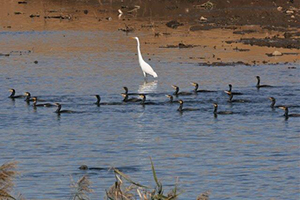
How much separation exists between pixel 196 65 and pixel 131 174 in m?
19.2

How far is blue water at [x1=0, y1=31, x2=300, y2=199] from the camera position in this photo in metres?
16.9

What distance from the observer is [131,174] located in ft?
56.9

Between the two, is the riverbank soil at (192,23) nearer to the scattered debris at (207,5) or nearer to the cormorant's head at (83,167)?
the scattered debris at (207,5)

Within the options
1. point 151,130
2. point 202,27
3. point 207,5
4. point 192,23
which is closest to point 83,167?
point 151,130

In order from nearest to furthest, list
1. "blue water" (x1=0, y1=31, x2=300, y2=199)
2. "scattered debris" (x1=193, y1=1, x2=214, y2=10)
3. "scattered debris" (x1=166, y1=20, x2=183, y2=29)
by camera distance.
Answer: "blue water" (x1=0, y1=31, x2=300, y2=199) → "scattered debris" (x1=166, y1=20, x2=183, y2=29) → "scattered debris" (x1=193, y1=1, x2=214, y2=10)

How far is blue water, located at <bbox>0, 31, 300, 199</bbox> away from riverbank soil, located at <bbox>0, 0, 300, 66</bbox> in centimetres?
298

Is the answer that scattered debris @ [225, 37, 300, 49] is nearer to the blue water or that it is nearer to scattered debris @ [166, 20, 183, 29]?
the blue water

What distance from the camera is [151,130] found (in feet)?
74.7

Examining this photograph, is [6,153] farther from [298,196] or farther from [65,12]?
[65,12]

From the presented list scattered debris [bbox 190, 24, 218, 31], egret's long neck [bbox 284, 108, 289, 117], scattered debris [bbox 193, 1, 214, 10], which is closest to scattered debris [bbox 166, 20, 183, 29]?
scattered debris [bbox 190, 24, 218, 31]

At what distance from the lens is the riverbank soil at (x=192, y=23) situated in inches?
1574

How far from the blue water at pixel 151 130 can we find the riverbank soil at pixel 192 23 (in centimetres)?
298

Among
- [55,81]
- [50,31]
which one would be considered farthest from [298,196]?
[50,31]

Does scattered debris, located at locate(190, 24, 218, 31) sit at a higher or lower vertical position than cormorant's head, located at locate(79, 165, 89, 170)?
higher
